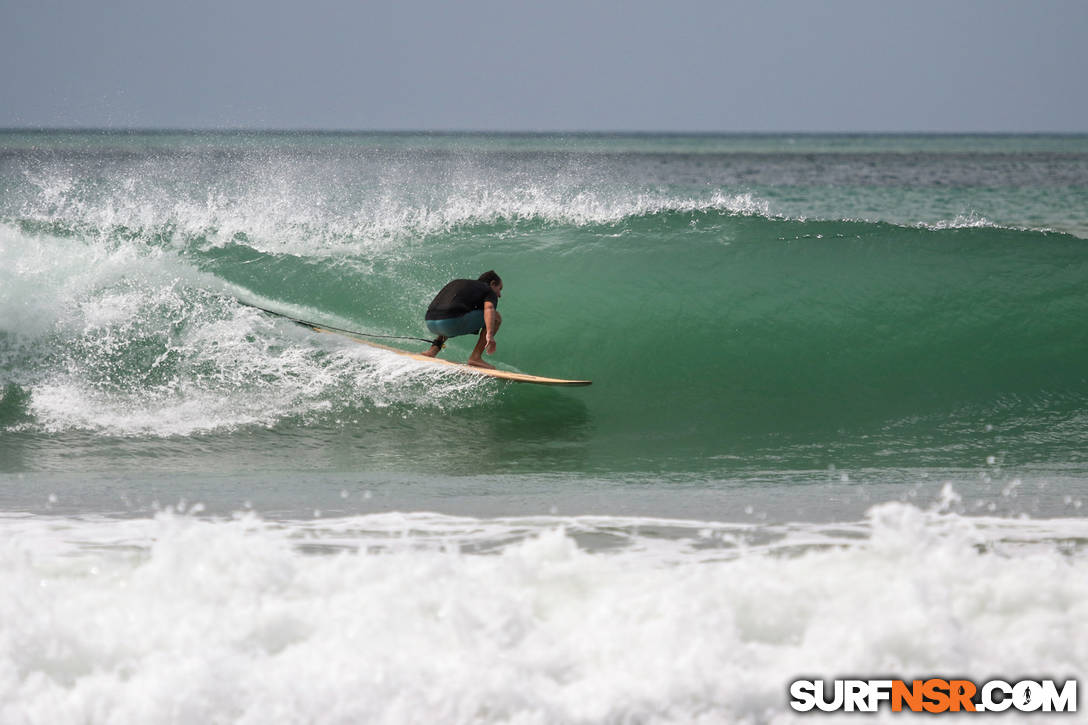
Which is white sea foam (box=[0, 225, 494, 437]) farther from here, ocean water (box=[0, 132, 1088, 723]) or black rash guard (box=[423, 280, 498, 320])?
black rash guard (box=[423, 280, 498, 320])

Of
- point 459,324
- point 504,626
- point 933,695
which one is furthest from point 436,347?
point 933,695

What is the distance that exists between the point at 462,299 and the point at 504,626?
3737mm

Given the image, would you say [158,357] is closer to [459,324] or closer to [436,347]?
[436,347]

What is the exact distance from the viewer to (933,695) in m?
2.97

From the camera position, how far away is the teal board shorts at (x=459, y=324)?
22.1 feet

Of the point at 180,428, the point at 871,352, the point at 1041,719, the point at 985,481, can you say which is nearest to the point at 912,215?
the point at 871,352

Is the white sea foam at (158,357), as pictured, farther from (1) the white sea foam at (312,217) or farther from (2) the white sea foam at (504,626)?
(2) the white sea foam at (504,626)

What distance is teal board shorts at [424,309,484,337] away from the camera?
6738mm

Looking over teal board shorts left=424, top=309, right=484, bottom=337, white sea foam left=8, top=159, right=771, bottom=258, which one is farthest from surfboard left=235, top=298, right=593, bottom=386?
white sea foam left=8, top=159, right=771, bottom=258

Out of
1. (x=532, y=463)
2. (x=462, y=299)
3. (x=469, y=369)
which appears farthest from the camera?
(x=469, y=369)

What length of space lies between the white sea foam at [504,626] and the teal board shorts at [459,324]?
291 centimetres

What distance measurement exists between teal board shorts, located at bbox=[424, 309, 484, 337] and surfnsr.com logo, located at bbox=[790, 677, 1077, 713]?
4200mm

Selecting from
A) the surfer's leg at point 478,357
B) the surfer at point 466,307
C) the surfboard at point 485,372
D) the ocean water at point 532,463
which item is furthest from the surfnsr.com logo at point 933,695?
the surfer's leg at point 478,357

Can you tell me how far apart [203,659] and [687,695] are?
1.58 metres
